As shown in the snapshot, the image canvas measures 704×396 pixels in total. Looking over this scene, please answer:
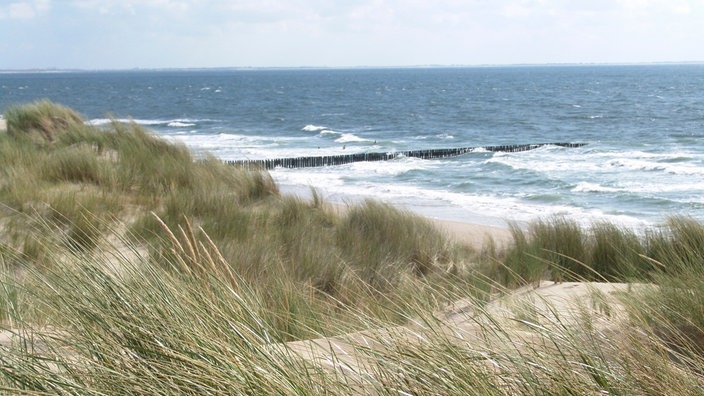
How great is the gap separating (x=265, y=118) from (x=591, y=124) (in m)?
19.8

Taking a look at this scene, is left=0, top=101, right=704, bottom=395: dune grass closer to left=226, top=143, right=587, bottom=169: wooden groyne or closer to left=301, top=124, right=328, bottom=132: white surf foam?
left=226, top=143, right=587, bottom=169: wooden groyne

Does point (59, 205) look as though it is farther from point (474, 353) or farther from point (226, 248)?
point (474, 353)

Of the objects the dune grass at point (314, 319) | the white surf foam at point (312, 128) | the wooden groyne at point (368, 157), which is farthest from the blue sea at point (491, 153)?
the dune grass at point (314, 319)

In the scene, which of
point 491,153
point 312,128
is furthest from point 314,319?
point 312,128

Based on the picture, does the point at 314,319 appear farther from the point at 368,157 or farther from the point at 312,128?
the point at 312,128

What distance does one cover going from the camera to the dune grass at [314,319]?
97.7 inches

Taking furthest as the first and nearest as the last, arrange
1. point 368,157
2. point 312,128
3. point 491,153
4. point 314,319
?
point 312,128, point 491,153, point 368,157, point 314,319

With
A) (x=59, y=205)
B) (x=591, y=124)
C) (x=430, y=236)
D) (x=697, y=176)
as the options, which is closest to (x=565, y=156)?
(x=697, y=176)

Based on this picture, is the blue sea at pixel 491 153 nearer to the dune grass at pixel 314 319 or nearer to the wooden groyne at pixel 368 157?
the wooden groyne at pixel 368 157

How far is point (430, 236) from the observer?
A: 8.67 meters

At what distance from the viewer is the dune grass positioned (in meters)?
2.48

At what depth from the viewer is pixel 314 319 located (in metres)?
3.51

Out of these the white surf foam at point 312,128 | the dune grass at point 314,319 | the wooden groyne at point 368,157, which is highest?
the dune grass at point 314,319

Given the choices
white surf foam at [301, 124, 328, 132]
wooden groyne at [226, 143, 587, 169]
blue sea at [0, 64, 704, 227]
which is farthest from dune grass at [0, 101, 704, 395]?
white surf foam at [301, 124, 328, 132]
